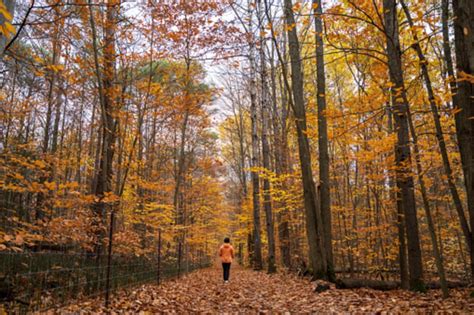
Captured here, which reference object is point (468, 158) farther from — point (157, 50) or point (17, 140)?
point (17, 140)

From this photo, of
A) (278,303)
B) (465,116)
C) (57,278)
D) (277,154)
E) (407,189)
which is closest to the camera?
(465,116)

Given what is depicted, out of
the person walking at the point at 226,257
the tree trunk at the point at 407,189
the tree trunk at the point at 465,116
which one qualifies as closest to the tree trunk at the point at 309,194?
the tree trunk at the point at 407,189

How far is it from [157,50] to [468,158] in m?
10.1

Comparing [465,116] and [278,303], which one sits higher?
[465,116]

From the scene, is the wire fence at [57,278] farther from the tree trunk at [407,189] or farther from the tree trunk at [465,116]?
the tree trunk at [465,116]

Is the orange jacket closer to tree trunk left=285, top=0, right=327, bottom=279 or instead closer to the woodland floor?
tree trunk left=285, top=0, right=327, bottom=279

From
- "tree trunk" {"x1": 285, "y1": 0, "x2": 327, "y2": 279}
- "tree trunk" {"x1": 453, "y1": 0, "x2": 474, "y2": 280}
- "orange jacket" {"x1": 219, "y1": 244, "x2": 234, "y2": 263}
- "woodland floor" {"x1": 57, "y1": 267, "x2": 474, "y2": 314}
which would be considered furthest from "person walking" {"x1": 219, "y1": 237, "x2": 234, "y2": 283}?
"tree trunk" {"x1": 453, "y1": 0, "x2": 474, "y2": 280}

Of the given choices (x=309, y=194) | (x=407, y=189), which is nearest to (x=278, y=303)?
(x=309, y=194)

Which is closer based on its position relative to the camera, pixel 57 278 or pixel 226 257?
pixel 57 278

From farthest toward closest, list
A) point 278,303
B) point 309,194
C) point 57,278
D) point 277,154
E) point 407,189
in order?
point 277,154 < point 309,194 < point 407,189 < point 57,278 < point 278,303

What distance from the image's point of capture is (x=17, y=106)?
1513 cm

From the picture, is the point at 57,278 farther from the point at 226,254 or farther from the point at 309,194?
the point at 309,194

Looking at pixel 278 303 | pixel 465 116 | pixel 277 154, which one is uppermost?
pixel 277 154

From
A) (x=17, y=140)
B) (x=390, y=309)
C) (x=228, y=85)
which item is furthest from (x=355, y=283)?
(x=228, y=85)
